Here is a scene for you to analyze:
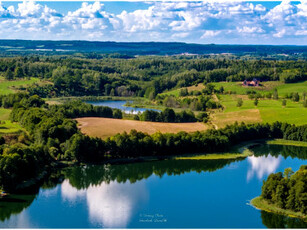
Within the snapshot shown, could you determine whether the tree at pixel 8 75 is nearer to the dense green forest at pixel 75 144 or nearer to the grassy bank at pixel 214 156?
the dense green forest at pixel 75 144

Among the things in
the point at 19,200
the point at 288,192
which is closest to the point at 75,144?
the point at 19,200

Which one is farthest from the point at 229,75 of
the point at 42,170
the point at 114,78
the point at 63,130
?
the point at 42,170

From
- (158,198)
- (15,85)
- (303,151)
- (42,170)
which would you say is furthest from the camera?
(15,85)

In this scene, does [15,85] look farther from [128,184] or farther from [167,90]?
[128,184]

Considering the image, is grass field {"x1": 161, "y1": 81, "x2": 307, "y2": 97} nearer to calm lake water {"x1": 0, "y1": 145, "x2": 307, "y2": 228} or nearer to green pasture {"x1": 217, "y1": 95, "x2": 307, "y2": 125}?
green pasture {"x1": 217, "y1": 95, "x2": 307, "y2": 125}

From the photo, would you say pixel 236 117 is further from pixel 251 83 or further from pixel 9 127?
pixel 9 127

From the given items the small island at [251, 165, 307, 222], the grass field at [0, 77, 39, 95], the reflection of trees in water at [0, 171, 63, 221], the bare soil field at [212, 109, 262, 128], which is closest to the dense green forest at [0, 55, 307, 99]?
the grass field at [0, 77, 39, 95]
